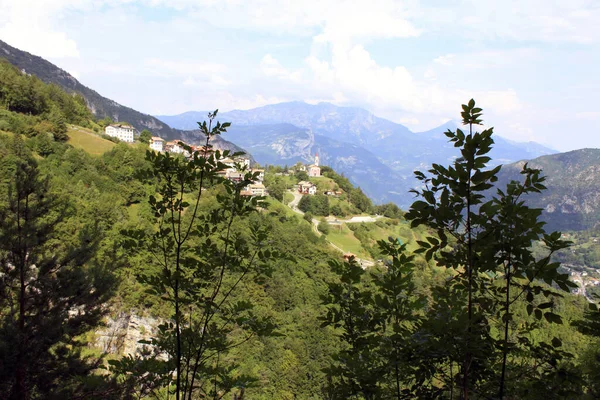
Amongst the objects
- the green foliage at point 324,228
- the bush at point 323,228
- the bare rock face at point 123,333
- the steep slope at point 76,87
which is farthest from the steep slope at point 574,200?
the bare rock face at point 123,333

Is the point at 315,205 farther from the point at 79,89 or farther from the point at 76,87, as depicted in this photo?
the point at 76,87

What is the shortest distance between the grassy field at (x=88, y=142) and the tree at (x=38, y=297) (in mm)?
37464

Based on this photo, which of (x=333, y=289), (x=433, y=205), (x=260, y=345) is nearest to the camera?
(x=433, y=205)

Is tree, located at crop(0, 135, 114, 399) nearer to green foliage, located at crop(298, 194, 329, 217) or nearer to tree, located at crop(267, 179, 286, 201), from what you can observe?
green foliage, located at crop(298, 194, 329, 217)

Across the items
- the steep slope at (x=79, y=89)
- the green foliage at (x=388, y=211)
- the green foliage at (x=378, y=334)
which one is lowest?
the green foliage at (x=388, y=211)

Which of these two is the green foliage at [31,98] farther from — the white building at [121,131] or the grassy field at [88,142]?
the white building at [121,131]

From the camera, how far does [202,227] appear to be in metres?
3.31

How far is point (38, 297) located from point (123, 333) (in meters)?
16.0

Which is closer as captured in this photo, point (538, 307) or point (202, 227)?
point (538, 307)

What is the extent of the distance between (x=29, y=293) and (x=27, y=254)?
0.59 m

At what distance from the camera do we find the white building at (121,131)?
57550 millimetres

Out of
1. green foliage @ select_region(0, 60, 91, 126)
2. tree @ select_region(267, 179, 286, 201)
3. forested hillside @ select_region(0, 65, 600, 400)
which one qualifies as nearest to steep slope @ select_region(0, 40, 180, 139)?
green foliage @ select_region(0, 60, 91, 126)

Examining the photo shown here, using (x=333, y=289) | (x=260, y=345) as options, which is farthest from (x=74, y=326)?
(x=260, y=345)

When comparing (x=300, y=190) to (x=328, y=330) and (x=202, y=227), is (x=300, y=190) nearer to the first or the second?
(x=328, y=330)
